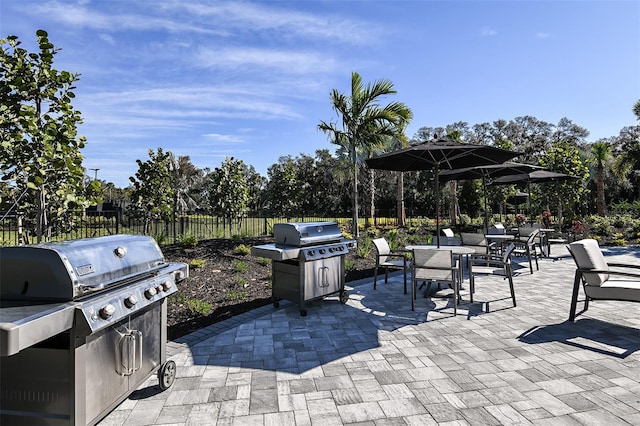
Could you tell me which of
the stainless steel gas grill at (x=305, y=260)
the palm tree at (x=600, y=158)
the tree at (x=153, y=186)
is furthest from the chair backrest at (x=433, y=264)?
the palm tree at (x=600, y=158)

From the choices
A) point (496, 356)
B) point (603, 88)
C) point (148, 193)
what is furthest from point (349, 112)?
point (496, 356)

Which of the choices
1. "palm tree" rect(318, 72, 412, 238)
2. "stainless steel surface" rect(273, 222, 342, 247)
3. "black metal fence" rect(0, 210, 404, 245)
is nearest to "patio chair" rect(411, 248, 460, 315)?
"stainless steel surface" rect(273, 222, 342, 247)

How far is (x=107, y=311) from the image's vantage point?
190cm

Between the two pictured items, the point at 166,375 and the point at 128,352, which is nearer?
the point at 128,352

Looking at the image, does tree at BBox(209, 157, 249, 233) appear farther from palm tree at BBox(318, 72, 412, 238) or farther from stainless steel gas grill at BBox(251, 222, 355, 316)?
stainless steel gas grill at BBox(251, 222, 355, 316)

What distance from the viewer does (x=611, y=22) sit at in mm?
7078

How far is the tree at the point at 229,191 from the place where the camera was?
1241cm

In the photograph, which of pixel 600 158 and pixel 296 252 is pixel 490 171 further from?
pixel 600 158

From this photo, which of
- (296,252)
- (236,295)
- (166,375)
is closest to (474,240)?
(296,252)

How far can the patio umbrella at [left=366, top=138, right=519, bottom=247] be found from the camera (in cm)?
512

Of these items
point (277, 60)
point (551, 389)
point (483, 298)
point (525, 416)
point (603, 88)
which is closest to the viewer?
point (525, 416)

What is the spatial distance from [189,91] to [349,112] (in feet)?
15.4

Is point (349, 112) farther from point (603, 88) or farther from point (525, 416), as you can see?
point (525, 416)

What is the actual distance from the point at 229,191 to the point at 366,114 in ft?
18.1
